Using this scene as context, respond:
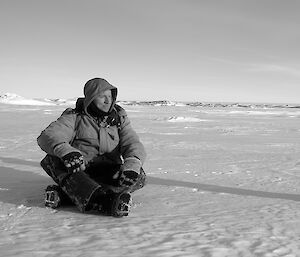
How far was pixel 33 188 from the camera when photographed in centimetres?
373

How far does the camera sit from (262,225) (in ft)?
7.94

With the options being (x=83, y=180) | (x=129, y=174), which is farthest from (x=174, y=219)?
(x=83, y=180)

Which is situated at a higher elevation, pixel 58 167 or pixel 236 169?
pixel 58 167

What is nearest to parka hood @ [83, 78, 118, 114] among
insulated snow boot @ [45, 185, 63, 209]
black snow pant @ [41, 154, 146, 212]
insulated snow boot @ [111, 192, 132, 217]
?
black snow pant @ [41, 154, 146, 212]

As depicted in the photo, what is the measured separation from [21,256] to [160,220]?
3.26 ft

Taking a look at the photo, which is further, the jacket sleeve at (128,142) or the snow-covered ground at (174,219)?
the jacket sleeve at (128,142)

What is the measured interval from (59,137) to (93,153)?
1.27 feet

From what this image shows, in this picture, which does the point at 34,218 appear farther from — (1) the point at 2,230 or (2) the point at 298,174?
(2) the point at 298,174

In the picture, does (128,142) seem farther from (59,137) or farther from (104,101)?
(59,137)

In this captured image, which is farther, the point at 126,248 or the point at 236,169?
the point at 236,169

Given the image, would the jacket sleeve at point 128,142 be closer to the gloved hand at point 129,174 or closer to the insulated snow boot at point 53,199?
the gloved hand at point 129,174

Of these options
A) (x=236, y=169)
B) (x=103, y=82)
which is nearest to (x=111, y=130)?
(x=103, y=82)

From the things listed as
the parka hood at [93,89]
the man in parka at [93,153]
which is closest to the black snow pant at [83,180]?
the man in parka at [93,153]

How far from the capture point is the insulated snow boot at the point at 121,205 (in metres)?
2.56
